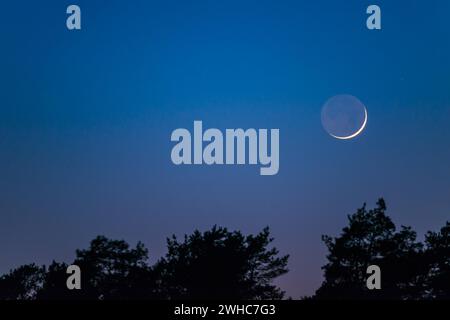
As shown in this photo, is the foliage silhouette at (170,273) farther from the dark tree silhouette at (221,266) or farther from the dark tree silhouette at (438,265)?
the dark tree silhouette at (438,265)

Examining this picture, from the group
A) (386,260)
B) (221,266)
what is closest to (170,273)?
(221,266)

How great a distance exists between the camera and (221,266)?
743 inches

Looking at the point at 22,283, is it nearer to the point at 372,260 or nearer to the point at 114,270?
the point at 114,270

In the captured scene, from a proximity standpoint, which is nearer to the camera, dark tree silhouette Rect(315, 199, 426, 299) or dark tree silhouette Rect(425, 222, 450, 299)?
dark tree silhouette Rect(315, 199, 426, 299)

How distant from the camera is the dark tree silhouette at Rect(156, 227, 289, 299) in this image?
16.4 metres

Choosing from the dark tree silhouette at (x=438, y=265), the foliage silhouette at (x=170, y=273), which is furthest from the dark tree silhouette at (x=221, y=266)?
the dark tree silhouette at (x=438, y=265)

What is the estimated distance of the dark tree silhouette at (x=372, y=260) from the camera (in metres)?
15.8

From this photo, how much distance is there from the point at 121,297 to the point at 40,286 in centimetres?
159

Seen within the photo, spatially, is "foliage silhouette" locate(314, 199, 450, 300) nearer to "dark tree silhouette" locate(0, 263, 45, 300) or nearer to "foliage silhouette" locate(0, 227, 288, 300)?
"foliage silhouette" locate(0, 227, 288, 300)

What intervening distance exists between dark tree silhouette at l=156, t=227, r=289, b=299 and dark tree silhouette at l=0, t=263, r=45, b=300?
216cm

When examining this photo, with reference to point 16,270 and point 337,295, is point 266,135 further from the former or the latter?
point 16,270

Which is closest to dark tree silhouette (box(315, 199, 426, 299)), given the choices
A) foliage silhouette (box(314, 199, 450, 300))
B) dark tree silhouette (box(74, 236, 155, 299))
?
foliage silhouette (box(314, 199, 450, 300))

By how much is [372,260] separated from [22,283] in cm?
744
